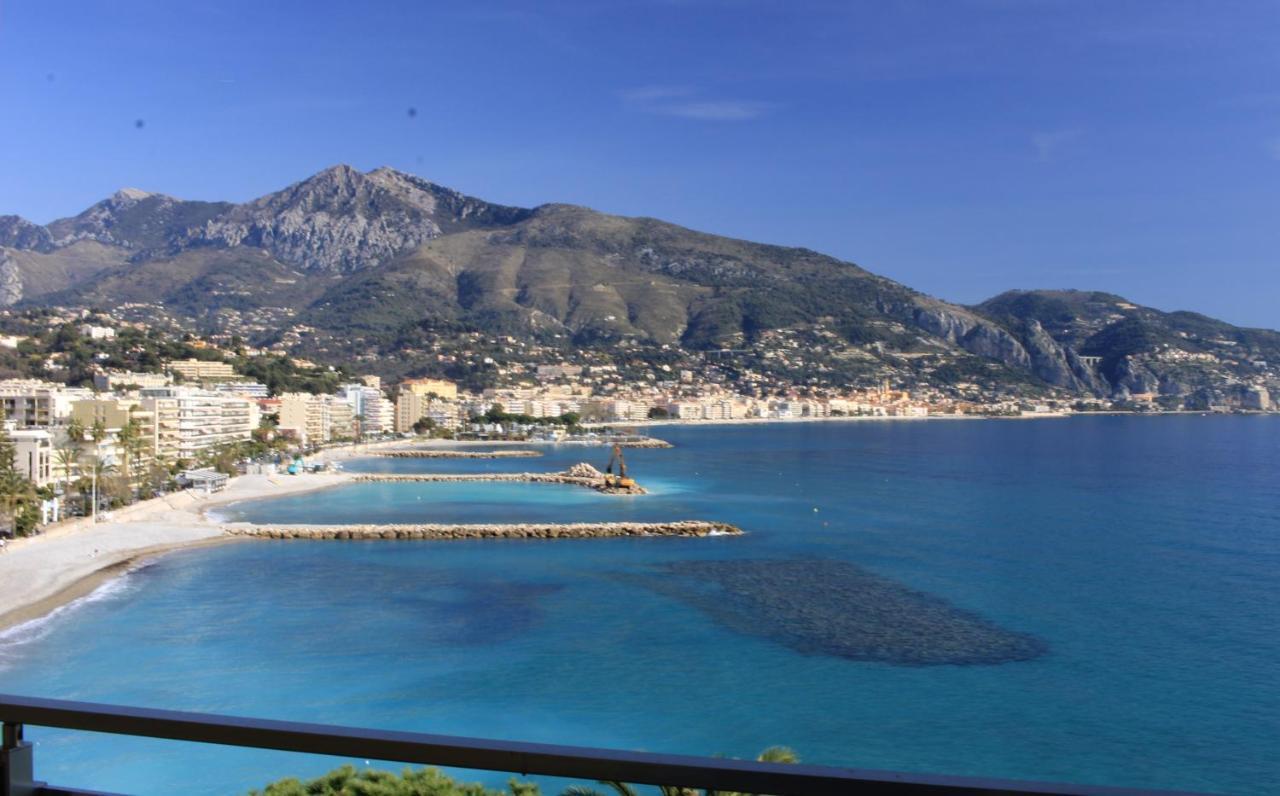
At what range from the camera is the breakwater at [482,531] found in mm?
24953

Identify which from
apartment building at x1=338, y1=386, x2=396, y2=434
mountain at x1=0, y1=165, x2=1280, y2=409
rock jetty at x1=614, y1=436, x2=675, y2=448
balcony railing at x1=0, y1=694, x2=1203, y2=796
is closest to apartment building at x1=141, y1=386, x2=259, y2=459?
apartment building at x1=338, y1=386, x2=396, y2=434

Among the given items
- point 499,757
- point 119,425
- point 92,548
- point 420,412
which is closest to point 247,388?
point 420,412

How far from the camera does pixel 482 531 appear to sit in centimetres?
2544

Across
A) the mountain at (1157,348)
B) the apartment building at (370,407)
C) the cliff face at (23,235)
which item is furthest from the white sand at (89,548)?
the cliff face at (23,235)

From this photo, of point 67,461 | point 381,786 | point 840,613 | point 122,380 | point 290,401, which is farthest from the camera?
point 290,401

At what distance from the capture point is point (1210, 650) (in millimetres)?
14844

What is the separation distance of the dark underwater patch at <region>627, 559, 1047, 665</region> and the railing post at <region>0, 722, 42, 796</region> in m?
13.1

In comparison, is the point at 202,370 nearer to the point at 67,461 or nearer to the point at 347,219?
the point at 67,461

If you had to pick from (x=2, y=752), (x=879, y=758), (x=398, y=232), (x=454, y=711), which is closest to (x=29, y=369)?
(x=454, y=711)

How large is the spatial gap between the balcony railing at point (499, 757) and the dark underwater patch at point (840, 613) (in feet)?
43.1

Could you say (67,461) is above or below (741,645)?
above

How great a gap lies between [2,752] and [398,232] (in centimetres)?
16899

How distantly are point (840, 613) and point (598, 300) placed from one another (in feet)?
380

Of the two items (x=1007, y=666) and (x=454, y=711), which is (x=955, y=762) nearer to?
(x=1007, y=666)
